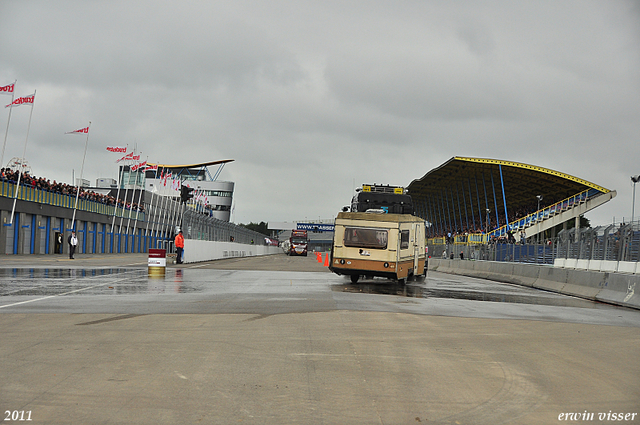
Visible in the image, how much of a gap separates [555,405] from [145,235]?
7691 cm

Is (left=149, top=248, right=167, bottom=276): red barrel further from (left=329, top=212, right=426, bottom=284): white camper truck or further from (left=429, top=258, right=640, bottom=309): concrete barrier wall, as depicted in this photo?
(left=429, top=258, right=640, bottom=309): concrete barrier wall

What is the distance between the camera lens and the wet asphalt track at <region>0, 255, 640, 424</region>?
19.1 ft

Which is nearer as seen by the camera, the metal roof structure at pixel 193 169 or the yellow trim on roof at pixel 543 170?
the yellow trim on roof at pixel 543 170

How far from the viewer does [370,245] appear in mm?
22578

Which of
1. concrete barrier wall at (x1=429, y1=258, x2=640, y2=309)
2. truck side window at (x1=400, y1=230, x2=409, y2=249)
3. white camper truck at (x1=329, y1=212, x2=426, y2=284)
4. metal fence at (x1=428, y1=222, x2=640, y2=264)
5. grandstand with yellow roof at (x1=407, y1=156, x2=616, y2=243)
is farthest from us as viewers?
grandstand with yellow roof at (x1=407, y1=156, x2=616, y2=243)

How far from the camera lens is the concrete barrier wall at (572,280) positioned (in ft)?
59.9

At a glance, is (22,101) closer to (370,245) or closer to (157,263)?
(157,263)

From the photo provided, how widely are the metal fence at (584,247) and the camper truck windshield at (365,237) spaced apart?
7813mm

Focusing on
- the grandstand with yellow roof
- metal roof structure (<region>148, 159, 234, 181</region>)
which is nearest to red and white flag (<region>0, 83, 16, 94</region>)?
the grandstand with yellow roof

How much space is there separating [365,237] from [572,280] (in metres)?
7.40

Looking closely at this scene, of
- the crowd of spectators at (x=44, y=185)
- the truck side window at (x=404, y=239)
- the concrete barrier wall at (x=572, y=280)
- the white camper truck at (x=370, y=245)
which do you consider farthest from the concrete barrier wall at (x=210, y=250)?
the truck side window at (x=404, y=239)

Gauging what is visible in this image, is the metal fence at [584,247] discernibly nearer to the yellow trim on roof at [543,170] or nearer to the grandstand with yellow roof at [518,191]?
the grandstand with yellow roof at [518,191]

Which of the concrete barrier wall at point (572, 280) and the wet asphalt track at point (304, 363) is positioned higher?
the concrete barrier wall at point (572, 280)

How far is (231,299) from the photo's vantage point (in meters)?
15.5
